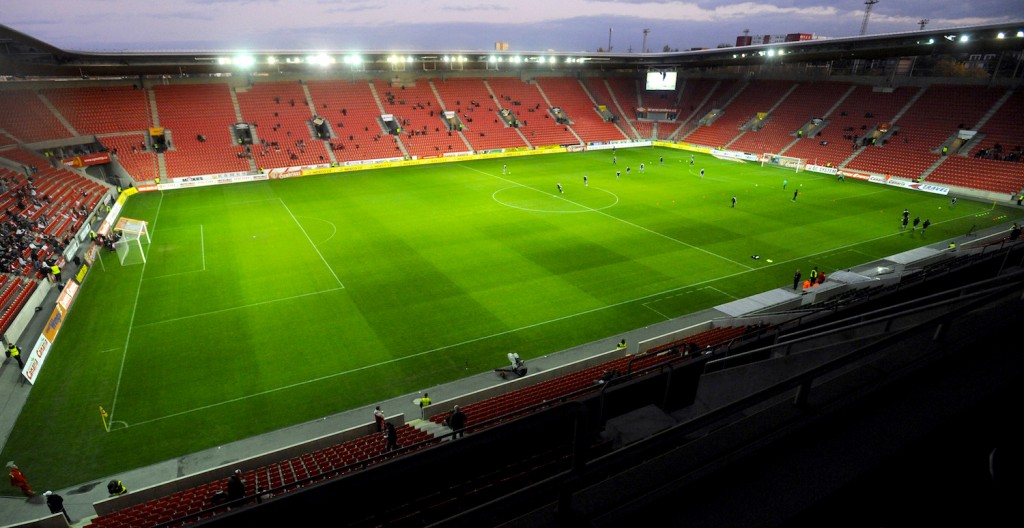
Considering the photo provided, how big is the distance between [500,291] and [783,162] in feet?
149

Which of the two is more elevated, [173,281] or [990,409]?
[990,409]

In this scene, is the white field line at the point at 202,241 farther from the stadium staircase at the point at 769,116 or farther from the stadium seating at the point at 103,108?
the stadium staircase at the point at 769,116

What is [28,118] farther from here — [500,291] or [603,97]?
[603,97]

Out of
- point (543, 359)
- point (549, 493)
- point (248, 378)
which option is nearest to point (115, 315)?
point (248, 378)

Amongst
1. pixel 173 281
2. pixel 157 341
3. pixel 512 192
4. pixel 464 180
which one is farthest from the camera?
pixel 464 180

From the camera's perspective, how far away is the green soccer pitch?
52.3ft

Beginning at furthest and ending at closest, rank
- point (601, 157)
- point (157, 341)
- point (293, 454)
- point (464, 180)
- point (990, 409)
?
point (601, 157)
point (464, 180)
point (157, 341)
point (293, 454)
point (990, 409)

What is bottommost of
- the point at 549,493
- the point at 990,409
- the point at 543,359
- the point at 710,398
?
the point at 543,359

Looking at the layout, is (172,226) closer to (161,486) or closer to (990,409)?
(161,486)

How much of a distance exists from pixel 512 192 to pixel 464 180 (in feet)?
23.2

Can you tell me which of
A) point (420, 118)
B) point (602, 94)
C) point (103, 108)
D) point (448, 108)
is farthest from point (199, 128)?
point (602, 94)

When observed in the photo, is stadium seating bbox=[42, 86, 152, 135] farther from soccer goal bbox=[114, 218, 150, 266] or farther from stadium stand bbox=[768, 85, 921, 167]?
stadium stand bbox=[768, 85, 921, 167]

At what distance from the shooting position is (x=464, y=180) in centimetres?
4794

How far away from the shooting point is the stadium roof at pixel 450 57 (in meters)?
41.6
